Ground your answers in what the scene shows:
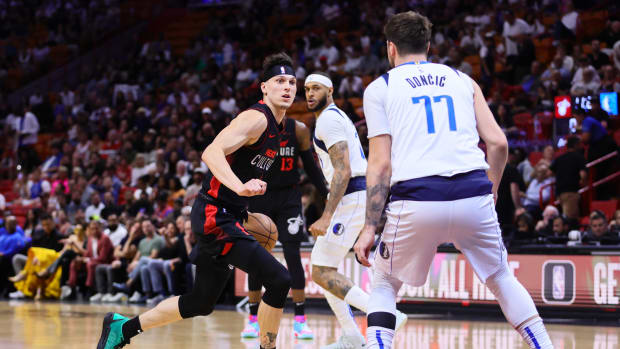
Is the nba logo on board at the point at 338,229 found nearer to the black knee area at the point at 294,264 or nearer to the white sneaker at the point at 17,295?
the black knee area at the point at 294,264

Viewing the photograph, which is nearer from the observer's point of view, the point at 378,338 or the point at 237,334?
the point at 378,338

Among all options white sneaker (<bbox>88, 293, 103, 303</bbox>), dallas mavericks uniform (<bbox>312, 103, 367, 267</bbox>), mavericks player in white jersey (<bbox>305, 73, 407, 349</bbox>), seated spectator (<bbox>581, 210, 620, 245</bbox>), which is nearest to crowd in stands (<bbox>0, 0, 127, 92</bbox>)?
white sneaker (<bbox>88, 293, 103, 303</bbox>)

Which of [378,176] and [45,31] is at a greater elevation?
[45,31]

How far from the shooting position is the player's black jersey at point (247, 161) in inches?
236

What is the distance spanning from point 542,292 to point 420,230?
714cm

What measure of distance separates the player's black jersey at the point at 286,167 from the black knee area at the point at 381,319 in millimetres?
3607

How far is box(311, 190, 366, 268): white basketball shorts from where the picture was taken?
7.40 meters

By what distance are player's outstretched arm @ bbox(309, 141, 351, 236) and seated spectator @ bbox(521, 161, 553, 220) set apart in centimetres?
737

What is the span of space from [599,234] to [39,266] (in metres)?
10.6

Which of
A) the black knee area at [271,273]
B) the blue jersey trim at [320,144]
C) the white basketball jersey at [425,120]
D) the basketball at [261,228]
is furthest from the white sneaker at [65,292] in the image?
the white basketball jersey at [425,120]

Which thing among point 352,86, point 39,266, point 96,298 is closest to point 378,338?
point 96,298

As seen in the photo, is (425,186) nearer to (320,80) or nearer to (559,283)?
(320,80)

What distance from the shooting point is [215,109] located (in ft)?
71.9

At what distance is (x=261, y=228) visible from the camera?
21.6 feet
